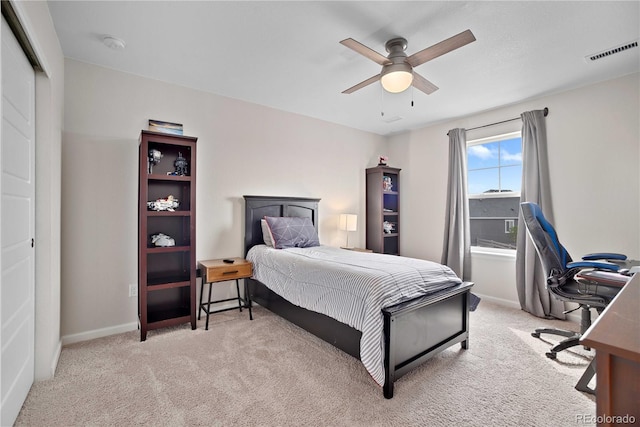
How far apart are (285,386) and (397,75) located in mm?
2400

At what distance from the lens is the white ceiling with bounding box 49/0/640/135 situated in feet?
6.80

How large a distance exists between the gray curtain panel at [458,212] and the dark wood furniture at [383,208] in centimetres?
93

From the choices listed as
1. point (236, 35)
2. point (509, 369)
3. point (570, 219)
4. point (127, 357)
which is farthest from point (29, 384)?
point (570, 219)

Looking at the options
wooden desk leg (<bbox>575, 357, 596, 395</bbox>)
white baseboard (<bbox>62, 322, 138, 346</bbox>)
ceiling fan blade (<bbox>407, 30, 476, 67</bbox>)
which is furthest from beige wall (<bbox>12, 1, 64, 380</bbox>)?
wooden desk leg (<bbox>575, 357, 596, 395</bbox>)

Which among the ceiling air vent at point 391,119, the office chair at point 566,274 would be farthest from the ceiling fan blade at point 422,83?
the ceiling air vent at point 391,119

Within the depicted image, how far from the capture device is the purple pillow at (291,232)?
Result: 11.5 feet

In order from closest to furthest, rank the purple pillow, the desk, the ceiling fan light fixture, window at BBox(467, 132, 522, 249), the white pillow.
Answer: the desk, the ceiling fan light fixture, the purple pillow, the white pillow, window at BBox(467, 132, 522, 249)

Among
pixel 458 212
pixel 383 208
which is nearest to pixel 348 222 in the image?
pixel 383 208

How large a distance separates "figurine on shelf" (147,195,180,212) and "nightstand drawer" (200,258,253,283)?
671 millimetres

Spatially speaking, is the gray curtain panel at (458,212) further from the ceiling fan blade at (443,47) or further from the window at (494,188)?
the ceiling fan blade at (443,47)

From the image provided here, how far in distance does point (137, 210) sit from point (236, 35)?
1943 mm

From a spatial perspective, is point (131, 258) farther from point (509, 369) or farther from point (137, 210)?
point (509, 369)

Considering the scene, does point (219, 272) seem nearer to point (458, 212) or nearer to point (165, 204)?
point (165, 204)

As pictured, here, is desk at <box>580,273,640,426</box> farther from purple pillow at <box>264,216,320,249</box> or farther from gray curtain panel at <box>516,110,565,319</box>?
gray curtain panel at <box>516,110,565,319</box>
